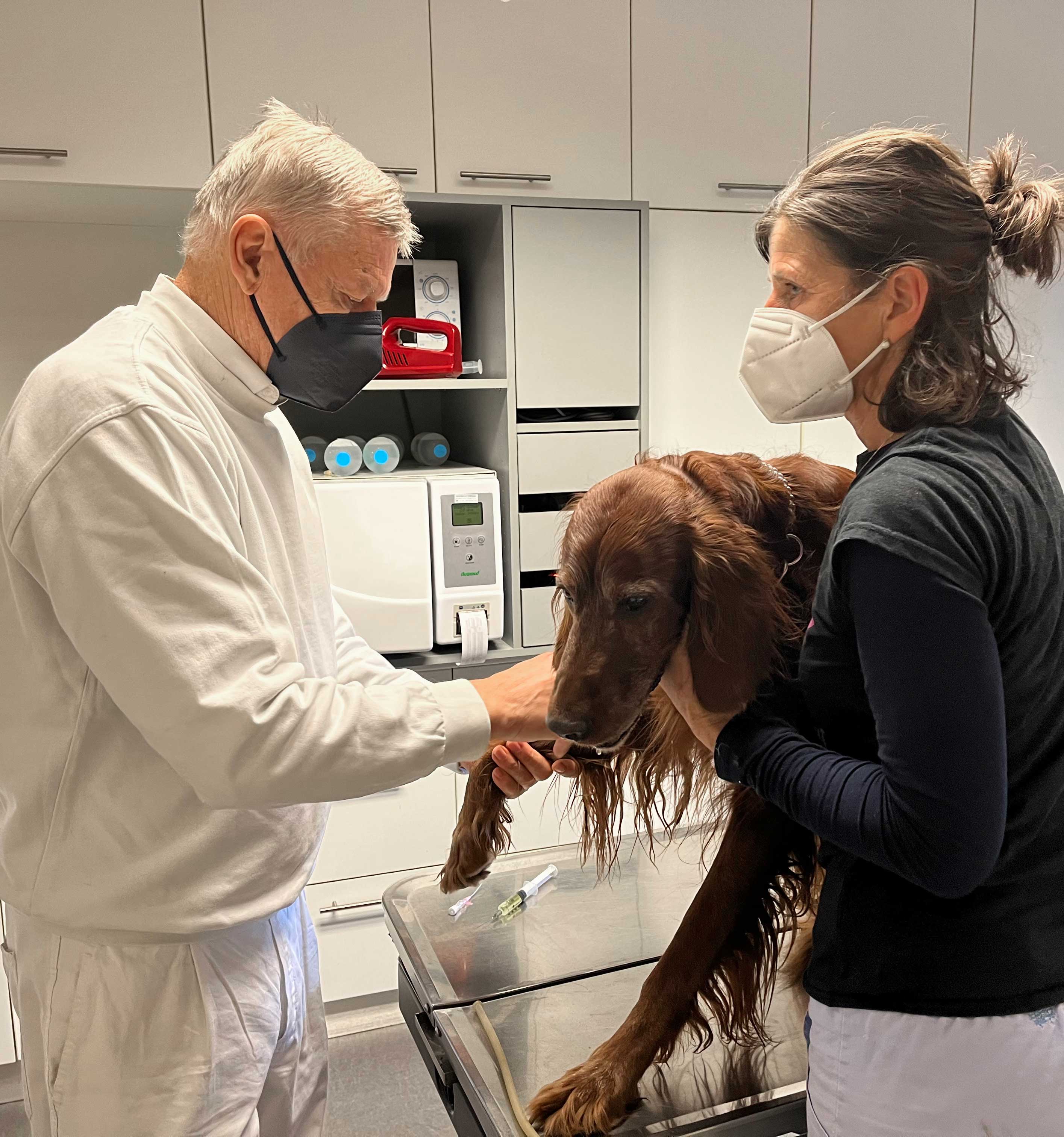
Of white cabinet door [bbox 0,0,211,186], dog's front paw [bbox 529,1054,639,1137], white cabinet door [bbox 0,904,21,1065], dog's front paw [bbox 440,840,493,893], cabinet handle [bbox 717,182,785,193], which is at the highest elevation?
white cabinet door [bbox 0,0,211,186]

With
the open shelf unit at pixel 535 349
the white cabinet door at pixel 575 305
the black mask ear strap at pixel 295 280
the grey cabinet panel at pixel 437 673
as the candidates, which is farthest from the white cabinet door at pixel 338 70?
the black mask ear strap at pixel 295 280

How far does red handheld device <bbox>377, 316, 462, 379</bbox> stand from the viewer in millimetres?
2545

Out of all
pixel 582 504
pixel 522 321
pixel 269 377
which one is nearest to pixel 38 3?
pixel 522 321

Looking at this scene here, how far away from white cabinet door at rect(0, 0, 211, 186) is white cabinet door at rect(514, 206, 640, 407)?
804 millimetres

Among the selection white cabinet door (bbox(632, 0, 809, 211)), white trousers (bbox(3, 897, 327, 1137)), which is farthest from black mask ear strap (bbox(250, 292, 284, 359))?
white cabinet door (bbox(632, 0, 809, 211))

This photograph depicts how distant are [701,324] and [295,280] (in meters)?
1.88

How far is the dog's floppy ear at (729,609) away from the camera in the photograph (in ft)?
2.90

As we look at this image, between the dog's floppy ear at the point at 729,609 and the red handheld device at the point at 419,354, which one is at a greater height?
the red handheld device at the point at 419,354

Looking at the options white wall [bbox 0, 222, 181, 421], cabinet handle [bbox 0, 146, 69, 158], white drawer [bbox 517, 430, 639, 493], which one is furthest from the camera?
white wall [bbox 0, 222, 181, 421]

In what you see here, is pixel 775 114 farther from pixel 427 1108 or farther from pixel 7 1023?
pixel 7 1023

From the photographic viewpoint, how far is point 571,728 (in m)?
0.91

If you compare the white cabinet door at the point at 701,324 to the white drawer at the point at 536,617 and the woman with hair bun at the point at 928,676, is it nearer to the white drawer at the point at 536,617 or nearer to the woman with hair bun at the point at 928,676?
the white drawer at the point at 536,617

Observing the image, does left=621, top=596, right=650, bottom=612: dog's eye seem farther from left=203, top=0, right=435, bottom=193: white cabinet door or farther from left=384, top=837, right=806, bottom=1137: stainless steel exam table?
left=203, top=0, right=435, bottom=193: white cabinet door

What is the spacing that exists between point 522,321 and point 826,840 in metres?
1.93
